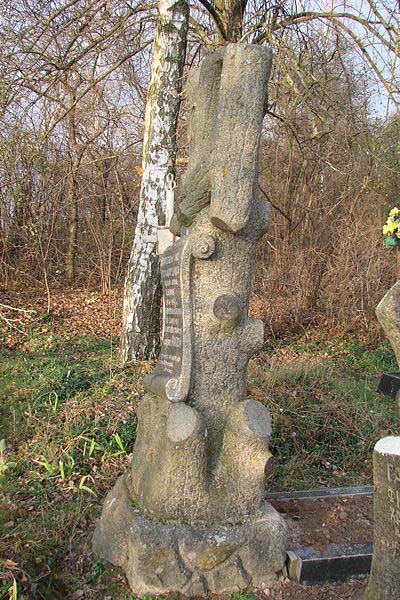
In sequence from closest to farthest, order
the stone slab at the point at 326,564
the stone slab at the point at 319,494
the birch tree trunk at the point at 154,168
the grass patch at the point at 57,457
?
the stone slab at the point at 326,564
the grass patch at the point at 57,457
the stone slab at the point at 319,494
the birch tree trunk at the point at 154,168

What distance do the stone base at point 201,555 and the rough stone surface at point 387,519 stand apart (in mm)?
724

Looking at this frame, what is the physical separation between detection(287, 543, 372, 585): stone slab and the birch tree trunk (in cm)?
390

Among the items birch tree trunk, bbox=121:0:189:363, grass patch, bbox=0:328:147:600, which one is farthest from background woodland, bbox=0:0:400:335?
grass patch, bbox=0:328:147:600

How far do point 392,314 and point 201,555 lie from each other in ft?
5.31

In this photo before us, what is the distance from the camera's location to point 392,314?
7.73 feet

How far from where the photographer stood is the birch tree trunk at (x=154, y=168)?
650 centimetres

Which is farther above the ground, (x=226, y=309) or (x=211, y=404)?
(x=226, y=309)

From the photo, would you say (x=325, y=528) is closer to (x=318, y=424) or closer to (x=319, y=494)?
(x=319, y=494)

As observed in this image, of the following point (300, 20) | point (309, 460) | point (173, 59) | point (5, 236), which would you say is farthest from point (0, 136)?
point (309, 460)

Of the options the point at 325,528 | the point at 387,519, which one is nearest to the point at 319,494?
the point at 325,528

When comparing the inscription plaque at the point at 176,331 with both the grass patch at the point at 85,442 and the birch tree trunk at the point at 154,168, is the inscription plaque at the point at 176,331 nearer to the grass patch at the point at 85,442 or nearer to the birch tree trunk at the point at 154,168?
the grass patch at the point at 85,442

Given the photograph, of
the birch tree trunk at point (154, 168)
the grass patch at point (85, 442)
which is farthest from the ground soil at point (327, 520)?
the birch tree trunk at point (154, 168)

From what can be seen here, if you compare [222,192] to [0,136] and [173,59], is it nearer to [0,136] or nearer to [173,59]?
[173,59]

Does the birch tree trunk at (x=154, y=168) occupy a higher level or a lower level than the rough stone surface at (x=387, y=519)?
higher
